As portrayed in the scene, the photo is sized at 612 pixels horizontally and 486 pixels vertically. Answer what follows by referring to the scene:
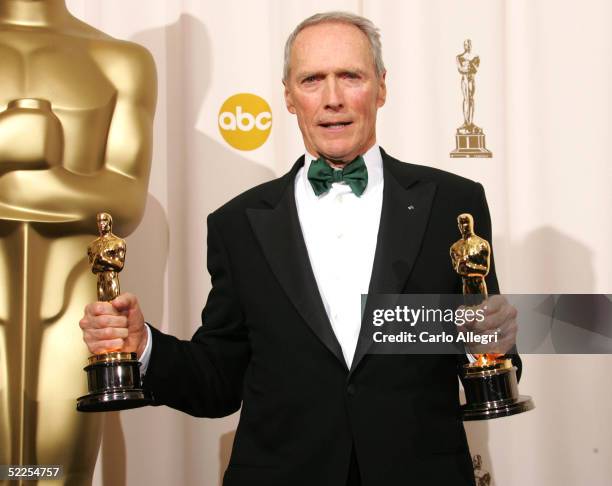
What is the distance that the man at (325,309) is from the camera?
170 cm

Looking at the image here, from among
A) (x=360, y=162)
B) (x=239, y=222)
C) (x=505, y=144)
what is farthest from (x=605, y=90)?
(x=239, y=222)

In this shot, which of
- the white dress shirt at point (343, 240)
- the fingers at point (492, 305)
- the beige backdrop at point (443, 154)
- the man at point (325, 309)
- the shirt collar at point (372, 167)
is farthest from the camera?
the beige backdrop at point (443, 154)

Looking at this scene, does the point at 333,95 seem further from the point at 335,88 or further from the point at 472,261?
the point at 472,261

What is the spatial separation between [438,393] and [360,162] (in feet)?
1.63

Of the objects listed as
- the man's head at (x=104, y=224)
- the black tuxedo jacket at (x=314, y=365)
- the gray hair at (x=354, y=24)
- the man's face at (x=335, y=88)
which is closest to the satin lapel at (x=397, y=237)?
the black tuxedo jacket at (x=314, y=365)

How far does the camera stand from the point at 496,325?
157 cm

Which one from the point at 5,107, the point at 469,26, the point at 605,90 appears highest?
the point at 469,26

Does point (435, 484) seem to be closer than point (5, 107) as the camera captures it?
Yes

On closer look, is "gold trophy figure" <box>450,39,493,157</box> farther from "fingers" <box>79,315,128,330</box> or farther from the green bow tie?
"fingers" <box>79,315,128,330</box>

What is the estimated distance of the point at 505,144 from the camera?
2895 millimetres

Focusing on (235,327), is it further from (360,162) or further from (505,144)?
(505,144)

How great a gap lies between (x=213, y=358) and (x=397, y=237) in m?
0.46

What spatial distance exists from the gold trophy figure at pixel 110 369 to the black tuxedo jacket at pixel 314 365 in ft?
0.55

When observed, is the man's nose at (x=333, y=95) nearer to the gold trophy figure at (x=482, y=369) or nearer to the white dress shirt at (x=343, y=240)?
the white dress shirt at (x=343, y=240)
